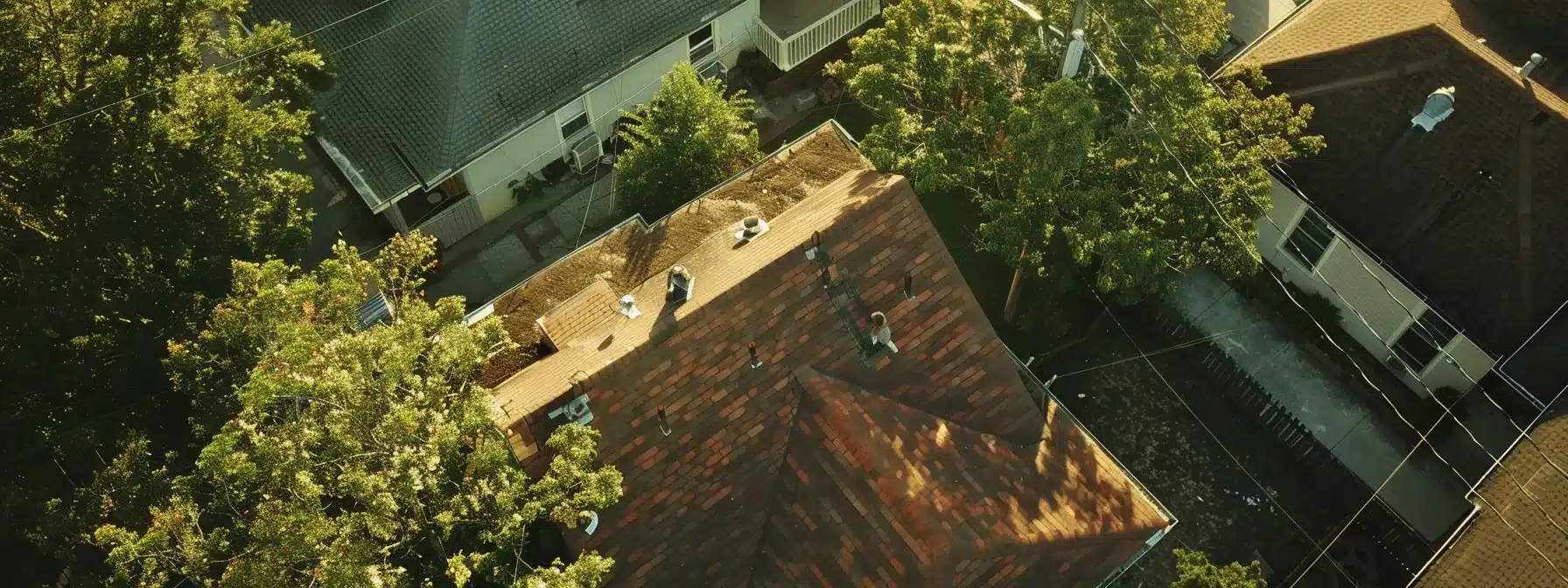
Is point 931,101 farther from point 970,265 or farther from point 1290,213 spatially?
point 1290,213

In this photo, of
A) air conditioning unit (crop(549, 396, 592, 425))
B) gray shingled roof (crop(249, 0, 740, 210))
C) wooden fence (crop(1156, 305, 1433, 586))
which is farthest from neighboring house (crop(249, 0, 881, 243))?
wooden fence (crop(1156, 305, 1433, 586))

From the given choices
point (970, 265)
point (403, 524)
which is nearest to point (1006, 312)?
point (970, 265)

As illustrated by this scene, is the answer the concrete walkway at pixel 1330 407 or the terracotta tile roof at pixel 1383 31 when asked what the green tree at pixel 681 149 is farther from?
the terracotta tile roof at pixel 1383 31

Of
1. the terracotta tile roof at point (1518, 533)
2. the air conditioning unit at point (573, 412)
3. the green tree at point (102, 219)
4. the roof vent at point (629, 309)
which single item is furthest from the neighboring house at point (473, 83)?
Answer: the terracotta tile roof at point (1518, 533)

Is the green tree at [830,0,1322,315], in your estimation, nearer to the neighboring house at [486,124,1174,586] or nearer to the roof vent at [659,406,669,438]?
the neighboring house at [486,124,1174,586]

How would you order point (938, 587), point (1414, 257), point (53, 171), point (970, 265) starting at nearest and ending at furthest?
point (938, 587)
point (53, 171)
point (1414, 257)
point (970, 265)

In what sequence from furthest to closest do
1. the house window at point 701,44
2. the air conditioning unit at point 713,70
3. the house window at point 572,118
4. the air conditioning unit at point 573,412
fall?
the air conditioning unit at point 713,70 → the house window at point 701,44 → the house window at point 572,118 → the air conditioning unit at point 573,412
